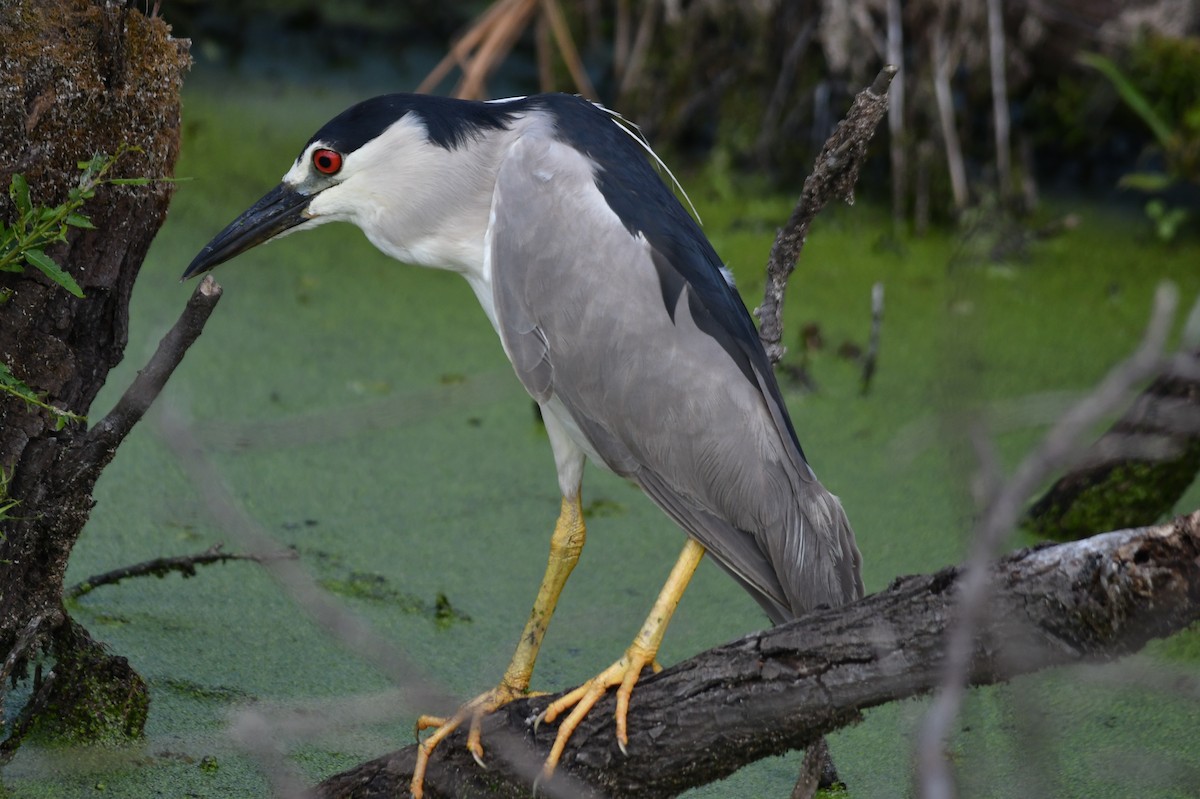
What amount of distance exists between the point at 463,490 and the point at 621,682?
1.23 metres

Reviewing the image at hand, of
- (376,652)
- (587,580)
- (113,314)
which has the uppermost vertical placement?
(113,314)

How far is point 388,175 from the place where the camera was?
6.65ft

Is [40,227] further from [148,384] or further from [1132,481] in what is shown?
[1132,481]

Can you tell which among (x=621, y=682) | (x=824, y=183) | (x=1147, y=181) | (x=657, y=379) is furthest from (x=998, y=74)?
(x=621, y=682)

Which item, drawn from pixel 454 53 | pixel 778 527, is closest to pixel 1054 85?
pixel 454 53

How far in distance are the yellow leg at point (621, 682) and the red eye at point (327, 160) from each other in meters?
0.81

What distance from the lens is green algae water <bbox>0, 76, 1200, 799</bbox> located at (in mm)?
2094

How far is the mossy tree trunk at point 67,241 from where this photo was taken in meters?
1.77

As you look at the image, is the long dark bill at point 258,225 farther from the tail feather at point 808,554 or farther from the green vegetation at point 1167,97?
the green vegetation at point 1167,97

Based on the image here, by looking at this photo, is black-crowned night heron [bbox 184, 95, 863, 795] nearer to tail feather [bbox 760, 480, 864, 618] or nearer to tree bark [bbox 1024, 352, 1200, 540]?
tail feather [bbox 760, 480, 864, 618]

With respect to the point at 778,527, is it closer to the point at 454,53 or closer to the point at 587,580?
the point at 587,580

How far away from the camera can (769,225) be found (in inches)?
164

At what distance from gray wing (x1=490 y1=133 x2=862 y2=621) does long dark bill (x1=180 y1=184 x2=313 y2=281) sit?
0.35m

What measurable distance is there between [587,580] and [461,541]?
30 centimetres
